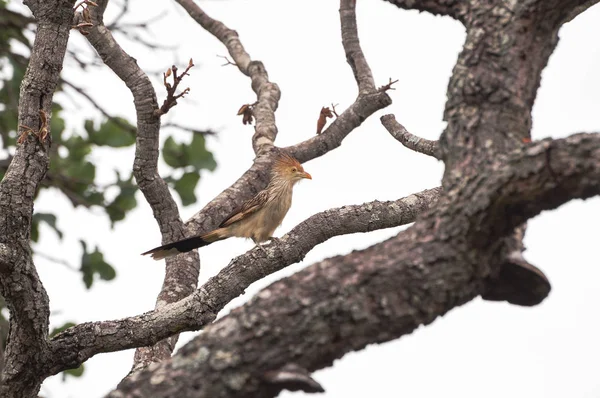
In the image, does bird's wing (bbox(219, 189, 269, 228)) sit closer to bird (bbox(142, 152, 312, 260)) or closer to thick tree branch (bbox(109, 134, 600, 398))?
bird (bbox(142, 152, 312, 260))

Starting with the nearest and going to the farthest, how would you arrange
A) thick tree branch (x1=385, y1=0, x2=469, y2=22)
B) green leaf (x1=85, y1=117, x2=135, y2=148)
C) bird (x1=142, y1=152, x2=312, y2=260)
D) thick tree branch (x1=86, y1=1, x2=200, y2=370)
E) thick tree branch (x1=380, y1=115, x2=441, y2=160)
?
thick tree branch (x1=385, y1=0, x2=469, y2=22) → thick tree branch (x1=86, y1=1, x2=200, y2=370) → thick tree branch (x1=380, y1=115, x2=441, y2=160) → bird (x1=142, y1=152, x2=312, y2=260) → green leaf (x1=85, y1=117, x2=135, y2=148)

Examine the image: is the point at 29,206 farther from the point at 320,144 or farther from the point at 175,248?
the point at 320,144

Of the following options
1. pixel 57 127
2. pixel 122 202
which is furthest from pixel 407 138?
pixel 57 127

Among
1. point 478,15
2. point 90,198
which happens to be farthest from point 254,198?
point 478,15

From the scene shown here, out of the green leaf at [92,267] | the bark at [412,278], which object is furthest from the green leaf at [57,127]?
the bark at [412,278]

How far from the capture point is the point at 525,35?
8.16 ft

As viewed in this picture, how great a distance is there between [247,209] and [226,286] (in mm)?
2198

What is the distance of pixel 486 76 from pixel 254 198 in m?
4.06

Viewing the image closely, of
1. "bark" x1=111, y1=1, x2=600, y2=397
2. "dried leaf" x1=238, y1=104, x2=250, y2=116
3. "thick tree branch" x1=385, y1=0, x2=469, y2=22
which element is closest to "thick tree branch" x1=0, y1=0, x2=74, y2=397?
"bark" x1=111, y1=1, x2=600, y2=397

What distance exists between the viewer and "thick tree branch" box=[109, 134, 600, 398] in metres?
2.09

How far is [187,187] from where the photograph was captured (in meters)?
6.09

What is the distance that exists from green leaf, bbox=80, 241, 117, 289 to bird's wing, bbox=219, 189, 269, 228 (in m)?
0.92

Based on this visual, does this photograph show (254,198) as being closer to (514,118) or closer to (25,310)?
(25,310)

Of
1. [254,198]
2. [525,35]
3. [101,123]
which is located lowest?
[525,35]
